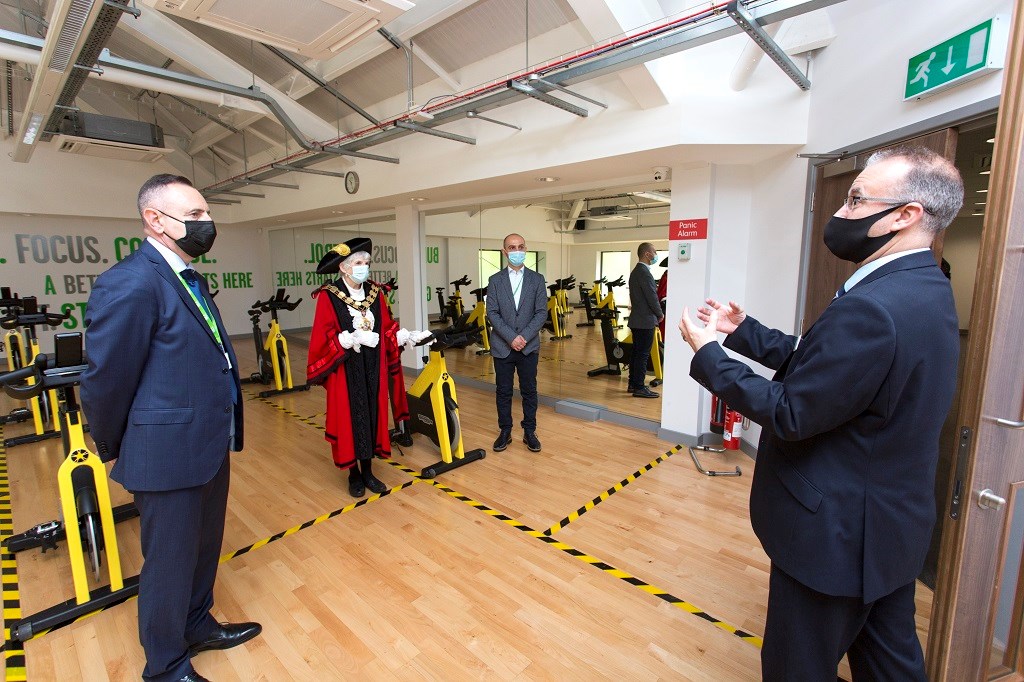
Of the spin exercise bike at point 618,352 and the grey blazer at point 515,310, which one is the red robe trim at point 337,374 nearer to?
the grey blazer at point 515,310

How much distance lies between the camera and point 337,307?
10.2ft

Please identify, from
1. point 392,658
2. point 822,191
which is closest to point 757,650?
point 392,658

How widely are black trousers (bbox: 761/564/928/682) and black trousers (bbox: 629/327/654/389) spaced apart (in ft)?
13.3

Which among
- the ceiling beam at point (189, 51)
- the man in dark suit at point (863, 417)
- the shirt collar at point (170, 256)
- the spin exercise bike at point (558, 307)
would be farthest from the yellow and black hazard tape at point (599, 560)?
the ceiling beam at point (189, 51)

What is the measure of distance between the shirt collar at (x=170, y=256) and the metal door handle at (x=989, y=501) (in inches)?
98.4

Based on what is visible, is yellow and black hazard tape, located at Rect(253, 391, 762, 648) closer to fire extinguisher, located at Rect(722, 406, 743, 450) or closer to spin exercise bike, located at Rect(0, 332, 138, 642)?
fire extinguisher, located at Rect(722, 406, 743, 450)

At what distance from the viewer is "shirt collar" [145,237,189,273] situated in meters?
1.66

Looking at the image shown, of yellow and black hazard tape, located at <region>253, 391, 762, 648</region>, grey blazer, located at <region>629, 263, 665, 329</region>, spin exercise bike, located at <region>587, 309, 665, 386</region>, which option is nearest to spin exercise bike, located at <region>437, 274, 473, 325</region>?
spin exercise bike, located at <region>587, 309, 665, 386</region>

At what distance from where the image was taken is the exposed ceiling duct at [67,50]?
2477 mm

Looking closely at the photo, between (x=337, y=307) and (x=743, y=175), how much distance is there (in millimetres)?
3240

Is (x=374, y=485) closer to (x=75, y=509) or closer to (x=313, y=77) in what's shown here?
(x=75, y=509)

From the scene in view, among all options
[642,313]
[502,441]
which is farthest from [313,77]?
[642,313]

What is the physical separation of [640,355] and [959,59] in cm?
368

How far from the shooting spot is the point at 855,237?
1177mm
